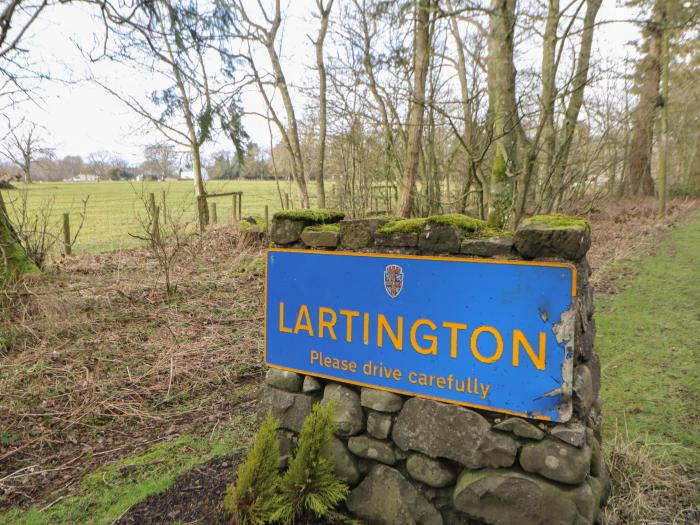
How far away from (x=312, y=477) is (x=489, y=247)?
1.56 meters

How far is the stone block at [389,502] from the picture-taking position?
2363 mm

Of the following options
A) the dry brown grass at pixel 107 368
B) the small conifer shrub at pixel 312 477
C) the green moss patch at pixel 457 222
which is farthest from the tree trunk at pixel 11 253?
the green moss patch at pixel 457 222

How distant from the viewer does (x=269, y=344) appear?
2.87 metres

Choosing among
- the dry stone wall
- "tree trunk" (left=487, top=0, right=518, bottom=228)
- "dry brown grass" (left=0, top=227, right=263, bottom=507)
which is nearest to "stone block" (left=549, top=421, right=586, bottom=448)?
the dry stone wall

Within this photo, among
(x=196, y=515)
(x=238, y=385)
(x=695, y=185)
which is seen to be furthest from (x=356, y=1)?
(x=695, y=185)

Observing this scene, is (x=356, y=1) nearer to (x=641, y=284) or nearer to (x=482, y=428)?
(x=641, y=284)

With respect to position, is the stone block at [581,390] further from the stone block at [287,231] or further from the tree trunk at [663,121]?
the tree trunk at [663,121]

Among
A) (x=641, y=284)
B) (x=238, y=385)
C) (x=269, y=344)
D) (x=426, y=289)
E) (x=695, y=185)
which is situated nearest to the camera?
(x=426, y=289)

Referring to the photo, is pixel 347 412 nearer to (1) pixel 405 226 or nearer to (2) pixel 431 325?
(2) pixel 431 325

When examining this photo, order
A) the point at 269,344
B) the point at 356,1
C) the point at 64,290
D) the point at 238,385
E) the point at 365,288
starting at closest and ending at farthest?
the point at 365,288 < the point at 269,344 < the point at 238,385 < the point at 64,290 < the point at 356,1

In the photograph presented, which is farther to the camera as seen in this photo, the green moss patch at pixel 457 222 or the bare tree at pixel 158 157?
the bare tree at pixel 158 157

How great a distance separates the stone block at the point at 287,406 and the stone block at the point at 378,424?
395 millimetres

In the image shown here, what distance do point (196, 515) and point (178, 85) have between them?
13.9 feet

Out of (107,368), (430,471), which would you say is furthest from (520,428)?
(107,368)
